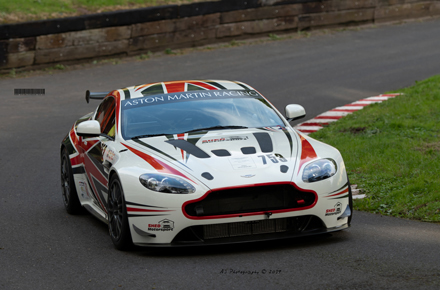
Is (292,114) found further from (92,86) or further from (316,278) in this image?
(92,86)

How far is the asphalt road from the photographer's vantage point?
5473mm

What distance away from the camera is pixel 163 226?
612 cm

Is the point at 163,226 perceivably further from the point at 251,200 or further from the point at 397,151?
the point at 397,151

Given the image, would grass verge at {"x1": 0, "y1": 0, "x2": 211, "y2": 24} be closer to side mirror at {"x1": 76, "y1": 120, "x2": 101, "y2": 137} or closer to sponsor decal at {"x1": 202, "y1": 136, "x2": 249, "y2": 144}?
side mirror at {"x1": 76, "y1": 120, "x2": 101, "y2": 137}

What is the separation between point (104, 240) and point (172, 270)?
1498mm


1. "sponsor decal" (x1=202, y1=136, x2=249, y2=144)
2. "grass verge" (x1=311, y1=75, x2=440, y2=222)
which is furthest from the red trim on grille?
"grass verge" (x1=311, y1=75, x2=440, y2=222)

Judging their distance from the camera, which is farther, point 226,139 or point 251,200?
point 226,139

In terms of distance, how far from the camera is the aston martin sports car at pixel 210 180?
610 cm

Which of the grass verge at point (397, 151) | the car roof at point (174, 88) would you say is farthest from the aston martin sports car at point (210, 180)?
the grass verge at point (397, 151)

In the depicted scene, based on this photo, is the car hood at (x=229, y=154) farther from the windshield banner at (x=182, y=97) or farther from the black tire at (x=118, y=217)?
the windshield banner at (x=182, y=97)

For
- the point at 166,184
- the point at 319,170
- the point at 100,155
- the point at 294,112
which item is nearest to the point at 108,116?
the point at 100,155

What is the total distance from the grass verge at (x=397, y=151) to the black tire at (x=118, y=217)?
9.32 ft

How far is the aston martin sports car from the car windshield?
16 mm

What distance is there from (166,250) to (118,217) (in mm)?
514
